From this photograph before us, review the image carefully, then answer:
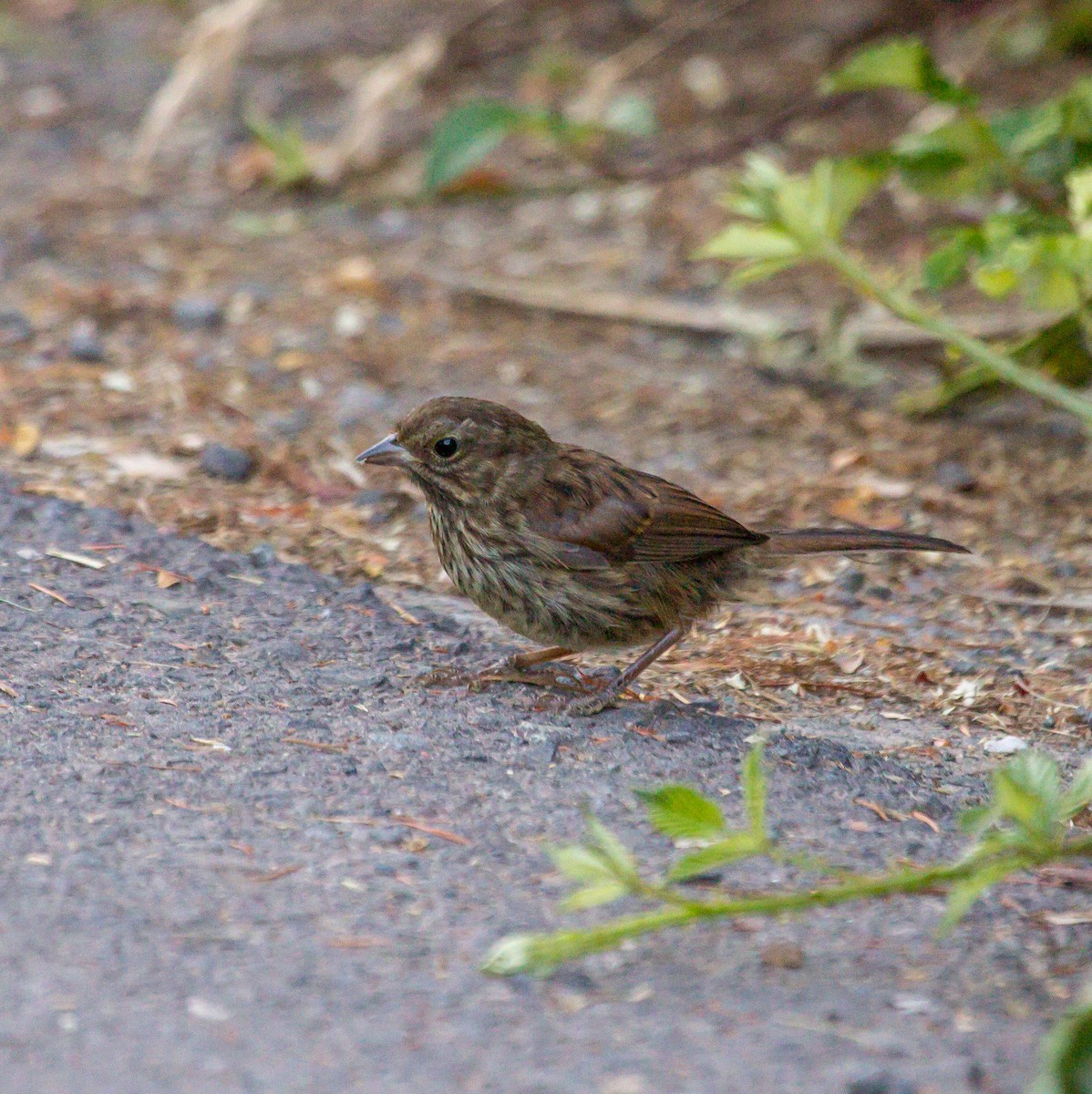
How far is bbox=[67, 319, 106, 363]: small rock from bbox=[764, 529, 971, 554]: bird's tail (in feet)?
10.4

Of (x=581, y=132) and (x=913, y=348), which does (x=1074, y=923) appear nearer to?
(x=913, y=348)

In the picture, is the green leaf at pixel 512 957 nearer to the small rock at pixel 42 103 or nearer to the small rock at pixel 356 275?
the small rock at pixel 356 275

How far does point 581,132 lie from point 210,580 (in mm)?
3311

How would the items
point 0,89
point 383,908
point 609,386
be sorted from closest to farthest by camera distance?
point 383,908, point 609,386, point 0,89

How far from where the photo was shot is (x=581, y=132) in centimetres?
732

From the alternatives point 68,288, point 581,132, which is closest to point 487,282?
point 581,132

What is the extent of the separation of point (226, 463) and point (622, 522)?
1.79 metres

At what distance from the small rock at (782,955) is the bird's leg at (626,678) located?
1.28 m

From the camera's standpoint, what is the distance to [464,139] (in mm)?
7188

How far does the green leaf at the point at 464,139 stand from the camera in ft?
23.4

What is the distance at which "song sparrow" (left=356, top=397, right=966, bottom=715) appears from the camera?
15.0 feet

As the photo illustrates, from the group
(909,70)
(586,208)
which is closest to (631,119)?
(586,208)

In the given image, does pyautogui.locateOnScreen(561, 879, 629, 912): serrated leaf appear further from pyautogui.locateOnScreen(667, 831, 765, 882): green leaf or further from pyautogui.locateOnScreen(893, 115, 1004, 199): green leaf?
pyautogui.locateOnScreen(893, 115, 1004, 199): green leaf

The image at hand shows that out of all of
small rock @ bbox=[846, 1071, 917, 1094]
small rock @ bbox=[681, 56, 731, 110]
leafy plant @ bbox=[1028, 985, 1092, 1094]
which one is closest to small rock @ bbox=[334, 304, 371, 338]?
small rock @ bbox=[681, 56, 731, 110]
